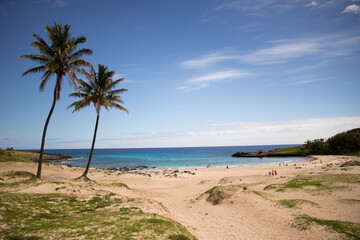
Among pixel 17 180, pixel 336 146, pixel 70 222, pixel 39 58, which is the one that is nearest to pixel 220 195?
→ pixel 70 222

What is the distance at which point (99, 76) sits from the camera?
2609 cm

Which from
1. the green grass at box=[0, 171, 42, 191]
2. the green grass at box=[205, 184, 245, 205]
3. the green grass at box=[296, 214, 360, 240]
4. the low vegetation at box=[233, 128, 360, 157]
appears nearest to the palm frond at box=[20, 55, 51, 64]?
the green grass at box=[0, 171, 42, 191]

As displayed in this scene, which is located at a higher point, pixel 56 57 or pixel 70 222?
pixel 56 57

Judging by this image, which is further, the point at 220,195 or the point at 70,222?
the point at 220,195

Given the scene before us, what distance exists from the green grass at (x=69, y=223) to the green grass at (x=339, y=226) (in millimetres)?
6963

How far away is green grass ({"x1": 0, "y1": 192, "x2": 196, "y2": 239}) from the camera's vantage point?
7.54m

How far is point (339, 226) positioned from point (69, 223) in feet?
44.4

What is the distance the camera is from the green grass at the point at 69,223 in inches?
297

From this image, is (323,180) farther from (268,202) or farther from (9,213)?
(9,213)

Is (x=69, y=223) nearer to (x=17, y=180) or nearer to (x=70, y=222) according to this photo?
(x=70, y=222)

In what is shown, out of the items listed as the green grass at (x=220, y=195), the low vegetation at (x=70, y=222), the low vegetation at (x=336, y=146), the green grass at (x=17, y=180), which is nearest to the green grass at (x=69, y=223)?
the low vegetation at (x=70, y=222)

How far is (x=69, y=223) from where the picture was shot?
868 centimetres

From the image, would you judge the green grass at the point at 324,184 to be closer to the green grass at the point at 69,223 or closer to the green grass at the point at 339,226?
the green grass at the point at 339,226

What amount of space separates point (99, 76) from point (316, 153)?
310 ft
